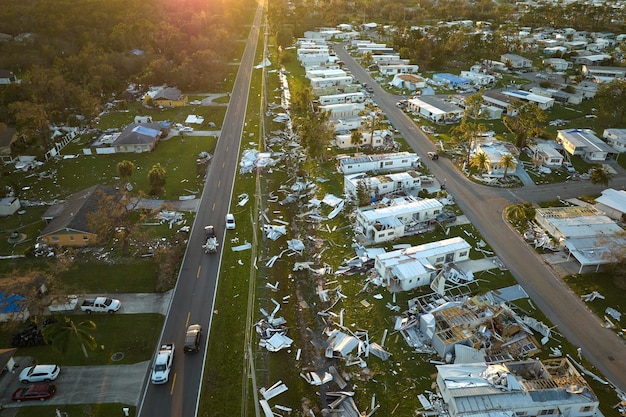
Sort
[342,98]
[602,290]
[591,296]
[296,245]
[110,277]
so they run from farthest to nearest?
[342,98] < [296,245] < [110,277] < [602,290] < [591,296]

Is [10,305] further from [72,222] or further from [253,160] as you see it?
[253,160]

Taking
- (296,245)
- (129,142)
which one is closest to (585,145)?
(296,245)

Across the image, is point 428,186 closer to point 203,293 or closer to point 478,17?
point 203,293

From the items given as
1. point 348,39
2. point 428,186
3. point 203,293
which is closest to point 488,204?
point 428,186

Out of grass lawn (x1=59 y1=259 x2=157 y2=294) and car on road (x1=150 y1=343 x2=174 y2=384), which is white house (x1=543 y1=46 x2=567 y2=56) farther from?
car on road (x1=150 y1=343 x2=174 y2=384)

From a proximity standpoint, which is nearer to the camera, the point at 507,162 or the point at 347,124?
the point at 507,162

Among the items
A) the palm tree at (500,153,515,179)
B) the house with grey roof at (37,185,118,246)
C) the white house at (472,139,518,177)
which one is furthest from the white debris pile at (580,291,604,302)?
the house with grey roof at (37,185,118,246)
